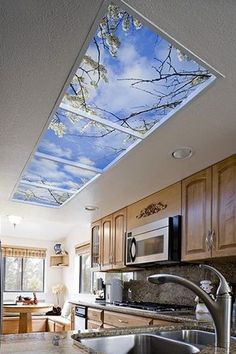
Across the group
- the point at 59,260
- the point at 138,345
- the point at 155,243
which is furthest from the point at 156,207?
the point at 59,260

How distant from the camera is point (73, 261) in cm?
790

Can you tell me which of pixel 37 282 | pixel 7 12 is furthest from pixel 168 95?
pixel 37 282

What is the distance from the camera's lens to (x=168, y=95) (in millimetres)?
1947

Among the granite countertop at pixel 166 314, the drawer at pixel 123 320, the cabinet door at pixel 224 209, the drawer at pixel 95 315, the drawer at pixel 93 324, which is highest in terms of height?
the cabinet door at pixel 224 209

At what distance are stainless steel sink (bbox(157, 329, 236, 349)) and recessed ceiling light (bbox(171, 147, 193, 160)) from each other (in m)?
1.21

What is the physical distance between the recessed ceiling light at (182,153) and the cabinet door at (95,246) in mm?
2564

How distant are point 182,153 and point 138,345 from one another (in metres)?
1.41

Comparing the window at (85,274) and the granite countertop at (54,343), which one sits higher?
the granite countertop at (54,343)

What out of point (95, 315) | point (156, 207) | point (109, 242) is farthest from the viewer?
point (109, 242)

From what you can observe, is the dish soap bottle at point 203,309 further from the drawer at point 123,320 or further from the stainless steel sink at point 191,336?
the stainless steel sink at point 191,336

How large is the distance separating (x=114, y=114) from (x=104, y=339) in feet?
4.10

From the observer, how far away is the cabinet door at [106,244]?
4614mm

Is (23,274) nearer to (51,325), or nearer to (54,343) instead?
(51,325)

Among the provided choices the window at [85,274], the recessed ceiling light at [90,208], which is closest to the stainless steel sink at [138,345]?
the recessed ceiling light at [90,208]
